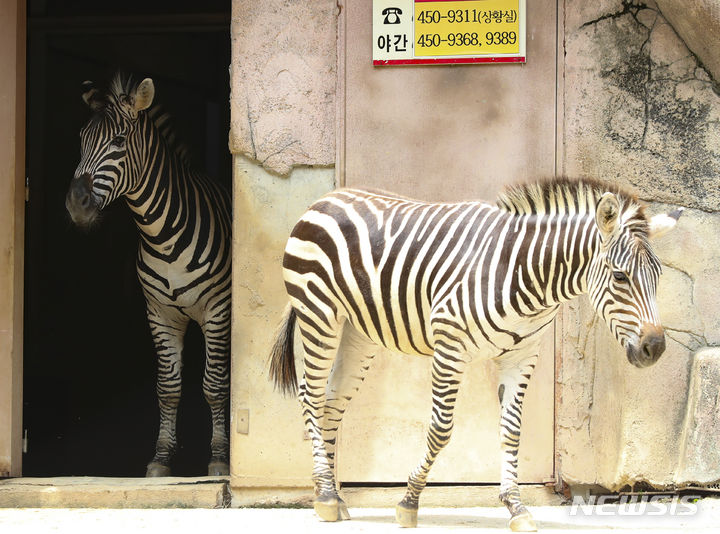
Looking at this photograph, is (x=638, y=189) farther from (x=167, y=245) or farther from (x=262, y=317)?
(x=167, y=245)

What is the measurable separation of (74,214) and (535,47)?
2.96 meters

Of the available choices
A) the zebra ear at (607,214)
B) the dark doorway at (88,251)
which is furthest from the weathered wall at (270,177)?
the dark doorway at (88,251)

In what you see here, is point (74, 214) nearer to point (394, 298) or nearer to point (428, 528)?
point (394, 298)

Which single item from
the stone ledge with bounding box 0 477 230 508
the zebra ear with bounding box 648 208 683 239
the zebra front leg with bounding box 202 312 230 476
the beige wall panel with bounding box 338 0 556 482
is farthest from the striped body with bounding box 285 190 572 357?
the zebra front leg with bounding box 202 312 230 476

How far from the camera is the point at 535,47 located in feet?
18.6

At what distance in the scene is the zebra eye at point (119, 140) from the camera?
251 inches

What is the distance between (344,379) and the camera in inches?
210

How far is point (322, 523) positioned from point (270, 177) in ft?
6.61

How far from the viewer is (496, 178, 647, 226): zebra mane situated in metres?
4.51

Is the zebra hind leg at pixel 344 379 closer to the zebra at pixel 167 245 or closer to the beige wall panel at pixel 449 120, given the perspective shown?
the beige wall panel at pixel 449 120

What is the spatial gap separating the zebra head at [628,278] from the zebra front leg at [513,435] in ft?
1.91

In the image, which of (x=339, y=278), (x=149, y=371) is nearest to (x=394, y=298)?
(x=339, y=278)

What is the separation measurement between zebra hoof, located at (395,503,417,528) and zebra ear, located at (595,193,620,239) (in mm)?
1683

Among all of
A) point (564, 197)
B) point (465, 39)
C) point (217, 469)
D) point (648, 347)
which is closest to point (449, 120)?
point (465, 39)
